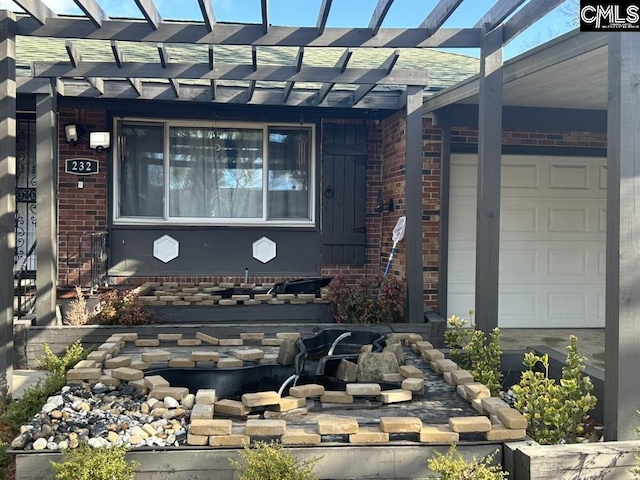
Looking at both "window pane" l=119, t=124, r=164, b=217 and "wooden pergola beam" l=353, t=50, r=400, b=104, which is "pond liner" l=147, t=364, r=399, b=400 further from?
"window pane" l=119, t=124, r=164, b=217

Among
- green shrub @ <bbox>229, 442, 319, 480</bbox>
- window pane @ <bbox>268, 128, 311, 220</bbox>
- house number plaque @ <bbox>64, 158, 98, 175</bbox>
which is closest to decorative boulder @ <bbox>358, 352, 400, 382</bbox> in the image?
green shrub @ <bbox>229, 442, 319, 480</bbox>

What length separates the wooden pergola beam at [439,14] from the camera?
Answer: 3903mm

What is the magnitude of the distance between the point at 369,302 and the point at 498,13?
9.64ft

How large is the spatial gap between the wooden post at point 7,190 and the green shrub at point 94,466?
205 cm

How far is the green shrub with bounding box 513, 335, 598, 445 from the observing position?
2.95 metres

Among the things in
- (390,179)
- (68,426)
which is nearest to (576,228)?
(390,179)

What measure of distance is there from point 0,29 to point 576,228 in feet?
21.0

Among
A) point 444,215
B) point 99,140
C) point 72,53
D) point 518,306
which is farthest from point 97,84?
point 518,306

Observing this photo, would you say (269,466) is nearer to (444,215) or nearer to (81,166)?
(444,215)

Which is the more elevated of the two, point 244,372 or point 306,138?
point 306,138

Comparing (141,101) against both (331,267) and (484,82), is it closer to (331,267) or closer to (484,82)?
(331,267)

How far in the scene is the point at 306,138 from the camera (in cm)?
760

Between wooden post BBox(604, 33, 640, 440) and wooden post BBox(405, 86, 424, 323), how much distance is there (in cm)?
263

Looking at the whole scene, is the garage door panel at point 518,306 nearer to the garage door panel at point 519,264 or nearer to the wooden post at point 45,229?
the garage door panel at point 519,264
